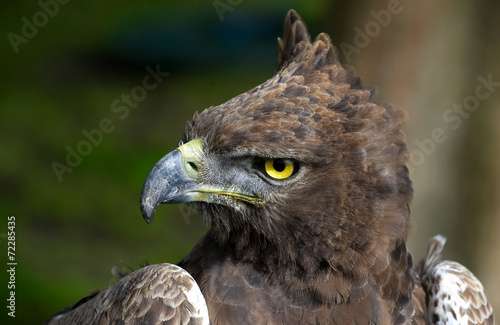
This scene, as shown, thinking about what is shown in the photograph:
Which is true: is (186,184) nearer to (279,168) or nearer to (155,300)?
(279,168)

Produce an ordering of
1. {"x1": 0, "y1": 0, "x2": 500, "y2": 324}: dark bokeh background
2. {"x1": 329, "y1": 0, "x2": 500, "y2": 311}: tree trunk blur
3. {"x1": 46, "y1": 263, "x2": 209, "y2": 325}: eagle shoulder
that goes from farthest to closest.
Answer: {"x1": 0, "y1": 0, "x2": 500, "y2": 324}: dark bokeh background
{"x1": 329, "y1": 0, "x2": 500, "y2": 311}: tree trunk blur
{"x1": 46, "y1": 263, "x2": 209, "y2": 325}: eagle shoulder

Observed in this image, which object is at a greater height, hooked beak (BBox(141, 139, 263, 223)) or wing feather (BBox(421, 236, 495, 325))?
hooked beak (BBox(141, 139, 263, 223))

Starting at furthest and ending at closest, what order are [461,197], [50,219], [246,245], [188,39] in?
[188,39] < [50,219] < [461,197] < [246,245]

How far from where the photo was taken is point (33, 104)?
12164 millimetres

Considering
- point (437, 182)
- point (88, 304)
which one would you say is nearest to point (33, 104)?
point (437, 182)

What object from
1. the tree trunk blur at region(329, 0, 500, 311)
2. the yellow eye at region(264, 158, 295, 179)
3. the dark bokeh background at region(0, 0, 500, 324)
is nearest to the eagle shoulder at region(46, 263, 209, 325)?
the yellow eye at region(264, 158, 295, 179)

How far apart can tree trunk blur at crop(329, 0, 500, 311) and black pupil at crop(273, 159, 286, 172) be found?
13.4ft

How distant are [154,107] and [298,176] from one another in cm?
960

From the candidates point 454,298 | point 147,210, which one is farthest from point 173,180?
point 454,298

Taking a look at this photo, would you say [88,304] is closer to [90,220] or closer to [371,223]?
[371,223]

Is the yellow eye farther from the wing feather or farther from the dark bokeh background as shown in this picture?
the wing feather

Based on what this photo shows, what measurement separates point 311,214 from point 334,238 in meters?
0.20

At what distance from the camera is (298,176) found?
361cm

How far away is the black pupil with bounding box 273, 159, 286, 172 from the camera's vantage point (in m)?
3.59
